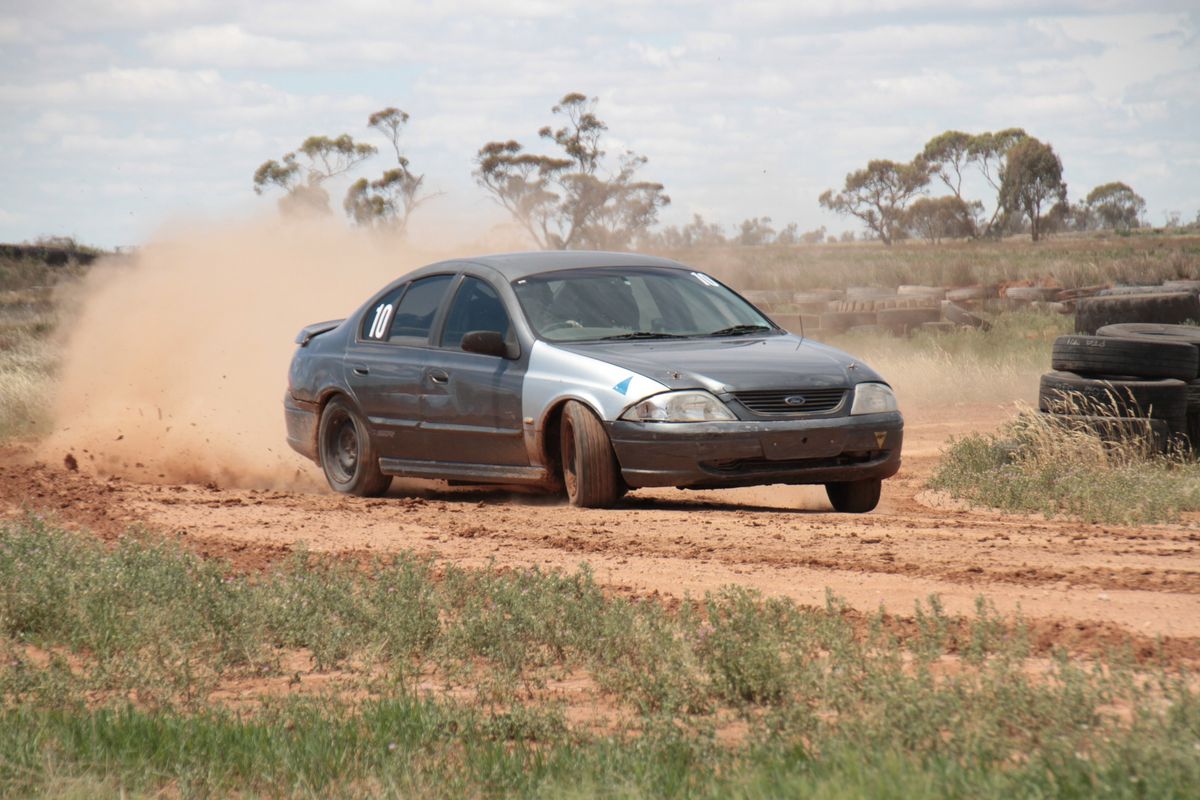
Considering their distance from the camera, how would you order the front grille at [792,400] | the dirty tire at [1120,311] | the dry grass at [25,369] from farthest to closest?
the dry grass at [25,369] < the dirty tire at [1120,311] < the front grille at [792,400]

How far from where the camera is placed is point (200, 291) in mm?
22406

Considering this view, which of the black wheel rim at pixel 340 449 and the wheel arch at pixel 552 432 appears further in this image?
the black wheel rim at pixel 340 449

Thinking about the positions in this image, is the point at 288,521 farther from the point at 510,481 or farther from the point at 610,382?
the point at 610,382

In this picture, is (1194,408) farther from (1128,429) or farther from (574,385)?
(574,385)

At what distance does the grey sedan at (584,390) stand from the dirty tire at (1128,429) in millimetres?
2479

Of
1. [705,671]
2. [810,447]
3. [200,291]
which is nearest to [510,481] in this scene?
[810,447]

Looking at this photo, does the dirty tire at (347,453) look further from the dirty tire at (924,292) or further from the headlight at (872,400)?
the dirty tire at (924,292)

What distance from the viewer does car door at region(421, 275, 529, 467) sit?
9.28m

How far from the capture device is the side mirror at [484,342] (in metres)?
9.22

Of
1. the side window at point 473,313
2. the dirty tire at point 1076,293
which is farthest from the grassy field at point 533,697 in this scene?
the dirty tire at point 1076,293

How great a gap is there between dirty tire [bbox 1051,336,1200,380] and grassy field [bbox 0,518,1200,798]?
20.1 ft

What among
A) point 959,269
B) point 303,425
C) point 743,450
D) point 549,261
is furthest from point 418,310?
point 959,269

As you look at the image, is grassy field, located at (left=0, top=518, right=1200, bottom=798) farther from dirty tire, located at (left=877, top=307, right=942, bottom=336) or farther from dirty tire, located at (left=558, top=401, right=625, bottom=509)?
dirty tire, located at (left=877, top=307, right=942, bottom=336)

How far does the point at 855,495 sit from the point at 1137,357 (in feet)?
10.7
